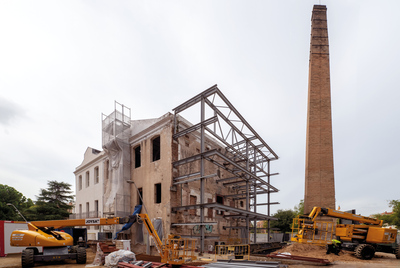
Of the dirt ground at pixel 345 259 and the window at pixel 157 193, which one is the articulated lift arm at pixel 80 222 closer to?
the window at pixel 157 193

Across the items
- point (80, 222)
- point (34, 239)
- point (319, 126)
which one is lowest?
point (34, 239)

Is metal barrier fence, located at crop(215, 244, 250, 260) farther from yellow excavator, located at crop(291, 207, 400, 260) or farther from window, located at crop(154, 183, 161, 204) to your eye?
window, located at crop(154, 183, 161, 204)

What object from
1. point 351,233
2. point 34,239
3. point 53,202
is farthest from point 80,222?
point 53,202

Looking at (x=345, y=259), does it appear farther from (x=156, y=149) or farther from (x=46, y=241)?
(x=46, y=241)

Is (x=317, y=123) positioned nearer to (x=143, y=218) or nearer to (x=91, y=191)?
(x=143, y=218)

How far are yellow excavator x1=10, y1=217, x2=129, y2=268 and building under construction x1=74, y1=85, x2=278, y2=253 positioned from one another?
384 cm

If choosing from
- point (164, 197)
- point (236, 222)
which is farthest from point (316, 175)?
point (164, 197)

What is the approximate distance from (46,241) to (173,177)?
334 inches

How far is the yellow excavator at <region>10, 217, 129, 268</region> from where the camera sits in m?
13.5

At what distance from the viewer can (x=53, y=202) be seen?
4353cm

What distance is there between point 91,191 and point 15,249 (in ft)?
30.7

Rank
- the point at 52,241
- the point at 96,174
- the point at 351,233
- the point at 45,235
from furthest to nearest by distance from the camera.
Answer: the point at 96,174 < the point at 351,233 < the point at 45,235 < the point at 52,241

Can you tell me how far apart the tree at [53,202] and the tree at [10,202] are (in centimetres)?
414

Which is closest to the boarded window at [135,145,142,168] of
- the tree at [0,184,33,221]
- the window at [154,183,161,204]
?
the window at [154,183,161,204]
